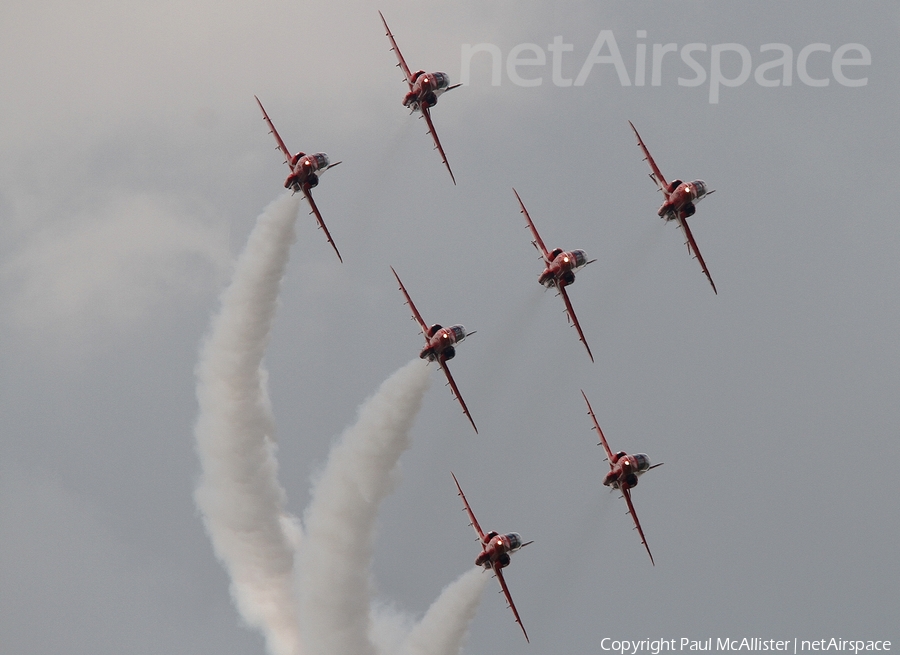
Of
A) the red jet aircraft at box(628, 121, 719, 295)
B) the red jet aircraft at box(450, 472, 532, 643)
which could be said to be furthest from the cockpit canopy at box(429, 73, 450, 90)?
the red jet aircraft at box(450, 472, 532, 643)

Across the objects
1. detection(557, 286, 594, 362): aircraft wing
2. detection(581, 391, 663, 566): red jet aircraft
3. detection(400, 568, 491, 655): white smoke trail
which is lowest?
detection(400, 568, 491, 655): white smoke trail

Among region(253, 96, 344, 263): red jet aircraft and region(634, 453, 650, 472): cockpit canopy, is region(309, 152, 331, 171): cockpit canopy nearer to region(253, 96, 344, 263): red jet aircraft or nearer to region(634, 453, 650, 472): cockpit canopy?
region(253, 96, 344, 263): red jet aircraft

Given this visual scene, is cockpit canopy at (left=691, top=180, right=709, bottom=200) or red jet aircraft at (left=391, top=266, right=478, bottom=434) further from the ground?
cockpit canopy at (left=691, top=180, right=709, bottom=200)

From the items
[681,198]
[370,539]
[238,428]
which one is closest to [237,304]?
[238,428]

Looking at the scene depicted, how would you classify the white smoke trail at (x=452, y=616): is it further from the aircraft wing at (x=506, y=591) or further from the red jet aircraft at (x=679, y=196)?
the red jet aircraft at (x=679, y=196)

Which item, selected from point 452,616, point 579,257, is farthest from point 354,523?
point 579,257

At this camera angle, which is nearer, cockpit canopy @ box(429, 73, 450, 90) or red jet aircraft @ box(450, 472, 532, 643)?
red jet aircraft @ box(450, 472, 532, 643)

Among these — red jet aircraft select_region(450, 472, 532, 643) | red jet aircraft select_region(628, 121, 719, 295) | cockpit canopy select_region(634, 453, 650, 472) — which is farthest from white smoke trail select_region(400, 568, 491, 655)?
red jet aircraft select_region(628, 121, 719, 295)

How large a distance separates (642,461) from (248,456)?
31.6 meters

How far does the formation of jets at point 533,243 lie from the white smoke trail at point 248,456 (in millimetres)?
8464

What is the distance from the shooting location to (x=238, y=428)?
183000mm

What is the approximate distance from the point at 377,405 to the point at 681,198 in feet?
89.9

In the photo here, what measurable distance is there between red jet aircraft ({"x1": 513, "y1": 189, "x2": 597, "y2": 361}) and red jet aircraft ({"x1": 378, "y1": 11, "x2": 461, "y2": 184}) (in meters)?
8.13

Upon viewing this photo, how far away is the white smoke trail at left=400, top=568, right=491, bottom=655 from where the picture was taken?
17150cm
